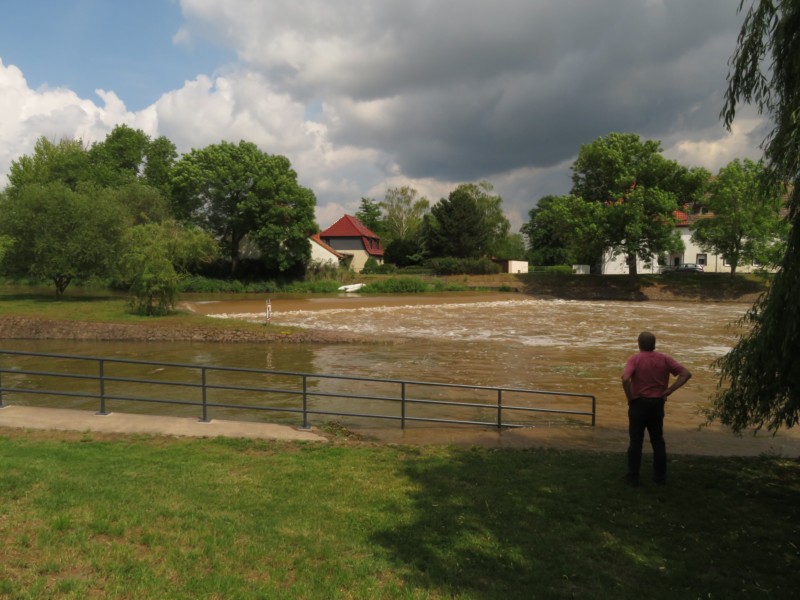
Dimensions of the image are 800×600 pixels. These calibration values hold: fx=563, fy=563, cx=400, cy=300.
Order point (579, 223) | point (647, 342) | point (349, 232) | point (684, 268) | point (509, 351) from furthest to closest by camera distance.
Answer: point (349, 232)
point (684, 268)
point (579, 223)
point (509, 351)
point (647, 342)

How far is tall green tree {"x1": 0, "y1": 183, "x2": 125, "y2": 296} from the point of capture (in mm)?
36156

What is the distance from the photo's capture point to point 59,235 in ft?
120

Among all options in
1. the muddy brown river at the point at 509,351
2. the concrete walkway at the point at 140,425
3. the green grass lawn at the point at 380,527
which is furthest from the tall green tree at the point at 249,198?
the green grass lawn at the point at 380,527

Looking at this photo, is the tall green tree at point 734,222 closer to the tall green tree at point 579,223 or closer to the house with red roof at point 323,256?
the tall green tree at point 579,223

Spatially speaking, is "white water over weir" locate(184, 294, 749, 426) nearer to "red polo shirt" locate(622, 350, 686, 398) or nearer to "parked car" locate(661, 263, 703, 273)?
"red polo shirt" locate(622, 350, 686, 398)

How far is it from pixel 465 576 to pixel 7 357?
24998 millimetres

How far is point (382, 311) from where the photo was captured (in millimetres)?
41031

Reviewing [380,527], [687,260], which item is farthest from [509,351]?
[687,260]

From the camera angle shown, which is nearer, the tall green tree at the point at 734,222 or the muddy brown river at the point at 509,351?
the muddy brown river at the point at 509,351

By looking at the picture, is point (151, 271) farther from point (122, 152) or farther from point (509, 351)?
point (122, 152)

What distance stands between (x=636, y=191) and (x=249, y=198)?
126 ft

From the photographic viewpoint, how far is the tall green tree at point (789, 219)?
5109mm

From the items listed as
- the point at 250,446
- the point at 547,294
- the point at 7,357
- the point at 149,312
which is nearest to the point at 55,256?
the point at 149,312

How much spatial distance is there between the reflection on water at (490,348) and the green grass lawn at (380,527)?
6403mm
